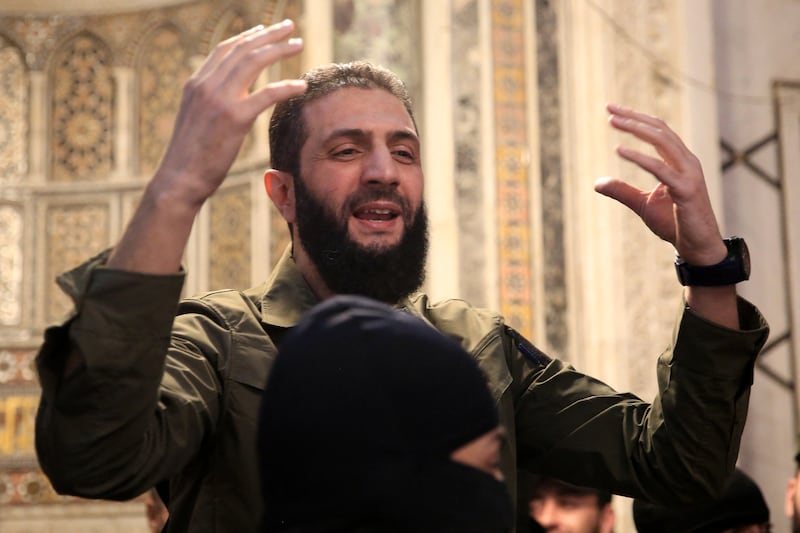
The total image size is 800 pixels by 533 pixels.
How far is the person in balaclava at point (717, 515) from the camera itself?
10.2ft

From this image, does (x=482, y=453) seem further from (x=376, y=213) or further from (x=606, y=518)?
(x=606, y=518)

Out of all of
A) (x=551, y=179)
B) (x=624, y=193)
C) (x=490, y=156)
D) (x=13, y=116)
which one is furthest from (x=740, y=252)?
(x=13, y=116)

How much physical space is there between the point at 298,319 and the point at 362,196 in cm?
21

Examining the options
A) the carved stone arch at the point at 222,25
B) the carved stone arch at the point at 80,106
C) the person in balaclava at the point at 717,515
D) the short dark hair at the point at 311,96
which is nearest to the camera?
the short dark hair at the point at 311,96

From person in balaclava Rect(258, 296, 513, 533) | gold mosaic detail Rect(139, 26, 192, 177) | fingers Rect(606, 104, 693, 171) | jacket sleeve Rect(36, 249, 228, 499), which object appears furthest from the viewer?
gold mosaic detail Rect(139, 26, 192, 177)

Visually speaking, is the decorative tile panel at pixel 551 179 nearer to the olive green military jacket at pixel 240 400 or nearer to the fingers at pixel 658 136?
the olive green military jacket at pixel 240 400

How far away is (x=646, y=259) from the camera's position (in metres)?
5.37

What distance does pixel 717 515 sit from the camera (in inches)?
126

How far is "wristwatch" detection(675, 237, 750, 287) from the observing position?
1649 mm

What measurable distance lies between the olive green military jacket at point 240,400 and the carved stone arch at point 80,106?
18.5 ft

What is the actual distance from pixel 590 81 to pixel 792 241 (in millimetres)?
1538

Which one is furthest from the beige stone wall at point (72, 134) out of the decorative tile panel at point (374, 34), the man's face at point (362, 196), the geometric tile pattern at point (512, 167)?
the man's face at point (362, 196)

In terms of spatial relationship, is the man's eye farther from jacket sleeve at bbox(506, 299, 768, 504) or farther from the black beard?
jacket sleeve at bbox(506, 299, 768, 504)

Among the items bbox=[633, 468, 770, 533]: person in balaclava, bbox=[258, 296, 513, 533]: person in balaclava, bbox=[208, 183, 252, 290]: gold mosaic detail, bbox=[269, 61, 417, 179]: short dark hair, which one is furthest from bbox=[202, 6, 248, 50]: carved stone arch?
bbox=[258, 296, 513, 533]: person in balaclava
